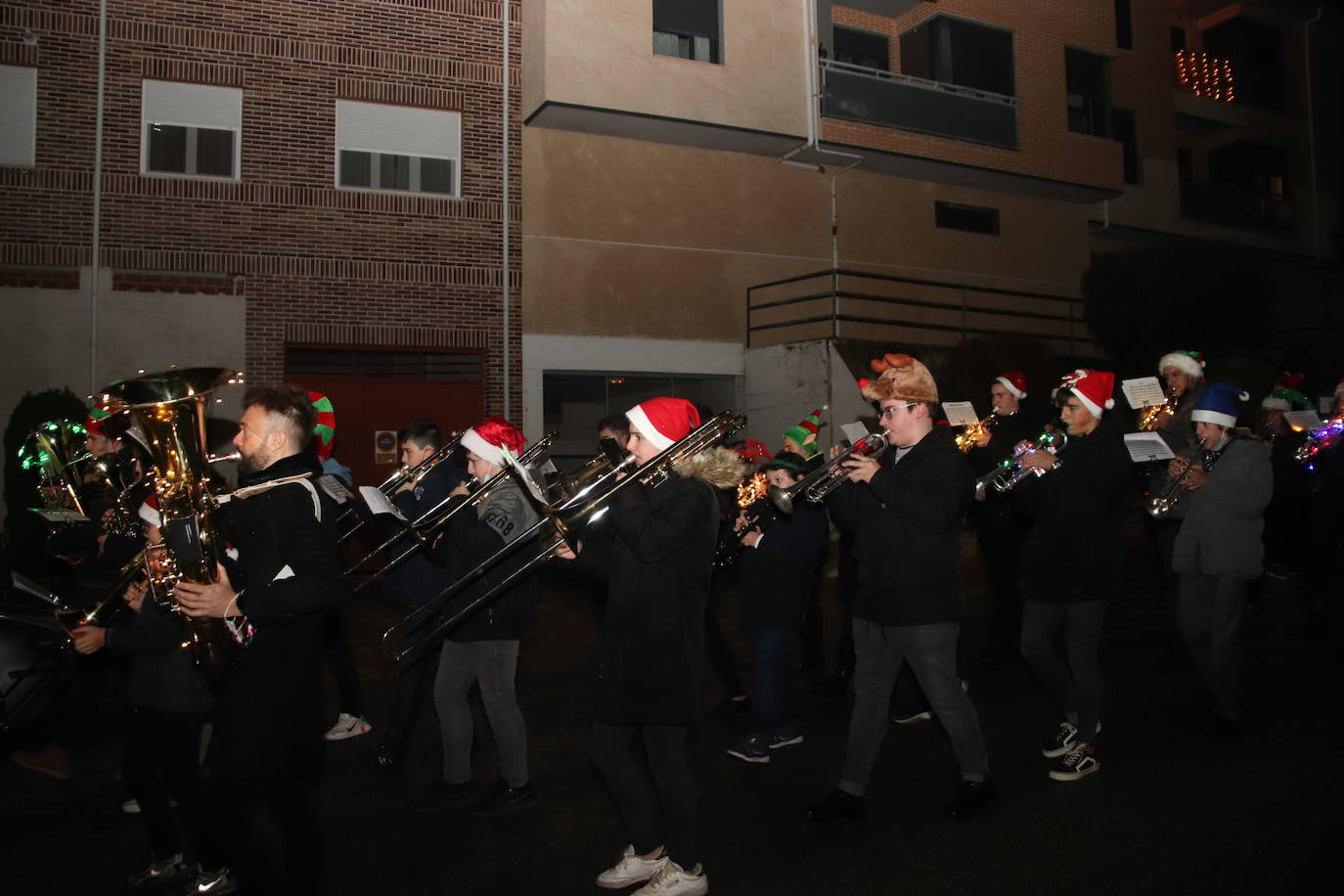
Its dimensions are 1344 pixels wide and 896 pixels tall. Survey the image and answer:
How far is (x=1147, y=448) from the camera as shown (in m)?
6.33

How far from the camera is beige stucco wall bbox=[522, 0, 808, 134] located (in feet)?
52.5

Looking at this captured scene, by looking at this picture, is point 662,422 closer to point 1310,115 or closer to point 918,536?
point 918,536

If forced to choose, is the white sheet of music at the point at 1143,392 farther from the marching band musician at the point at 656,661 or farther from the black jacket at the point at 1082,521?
the marching band musician at the point at 656,661

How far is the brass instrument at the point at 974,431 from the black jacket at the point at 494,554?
4.16m

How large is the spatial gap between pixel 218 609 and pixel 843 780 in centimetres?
295

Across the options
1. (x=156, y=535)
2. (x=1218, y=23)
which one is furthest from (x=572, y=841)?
(x=1218, y=23)

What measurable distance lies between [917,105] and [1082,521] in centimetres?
1528

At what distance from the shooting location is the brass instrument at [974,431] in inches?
324

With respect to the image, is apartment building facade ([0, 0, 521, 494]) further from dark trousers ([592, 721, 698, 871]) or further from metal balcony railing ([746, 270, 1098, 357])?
dark trousers ([592, 721, 698, 871])

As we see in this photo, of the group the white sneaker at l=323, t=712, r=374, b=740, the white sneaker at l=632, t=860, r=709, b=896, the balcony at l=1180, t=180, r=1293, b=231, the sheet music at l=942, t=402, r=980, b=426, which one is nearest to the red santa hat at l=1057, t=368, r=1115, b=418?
the sheet music at l=942, t=402, r=980, b=426

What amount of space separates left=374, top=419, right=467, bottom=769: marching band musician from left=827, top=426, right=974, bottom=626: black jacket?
2.21 meters

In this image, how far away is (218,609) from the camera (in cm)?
350

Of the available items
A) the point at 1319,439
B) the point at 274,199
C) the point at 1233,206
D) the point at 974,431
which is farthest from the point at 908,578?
the point at 1233,206

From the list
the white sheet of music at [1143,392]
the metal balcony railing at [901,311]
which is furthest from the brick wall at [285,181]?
the white sheet of music at [1143,392]
